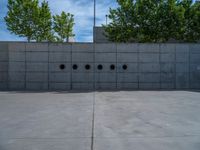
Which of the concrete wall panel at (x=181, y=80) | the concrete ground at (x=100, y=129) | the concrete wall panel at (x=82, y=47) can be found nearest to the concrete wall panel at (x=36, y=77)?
the concrete wall panel at (x=82, y=47)

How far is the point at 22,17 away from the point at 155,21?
1578 centimetres

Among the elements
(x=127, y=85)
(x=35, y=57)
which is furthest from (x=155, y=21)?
(x=35, y=57)

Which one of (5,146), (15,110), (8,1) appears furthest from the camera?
(8,1)

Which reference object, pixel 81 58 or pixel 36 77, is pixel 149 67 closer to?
pixel 81 58

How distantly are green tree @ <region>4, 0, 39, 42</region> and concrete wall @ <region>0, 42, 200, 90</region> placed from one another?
15927 millimetres

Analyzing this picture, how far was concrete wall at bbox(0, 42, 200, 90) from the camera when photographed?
21.2 m

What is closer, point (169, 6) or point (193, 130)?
point (193, 130)

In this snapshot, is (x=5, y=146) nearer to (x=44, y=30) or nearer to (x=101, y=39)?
(x=44, y=30)

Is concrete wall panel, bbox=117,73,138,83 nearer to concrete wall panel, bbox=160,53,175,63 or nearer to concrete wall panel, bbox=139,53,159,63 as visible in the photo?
concrete wall panel, bbox=139,53,159,63

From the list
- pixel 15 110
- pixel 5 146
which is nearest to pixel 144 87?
pixel 15 110

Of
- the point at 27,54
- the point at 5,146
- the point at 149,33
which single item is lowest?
the point at 5,146

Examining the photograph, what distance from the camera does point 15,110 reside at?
35.7 feet

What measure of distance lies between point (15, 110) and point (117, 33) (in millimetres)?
24146

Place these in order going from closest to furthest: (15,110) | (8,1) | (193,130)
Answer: (193,130)
(15,110)
(8,1)
